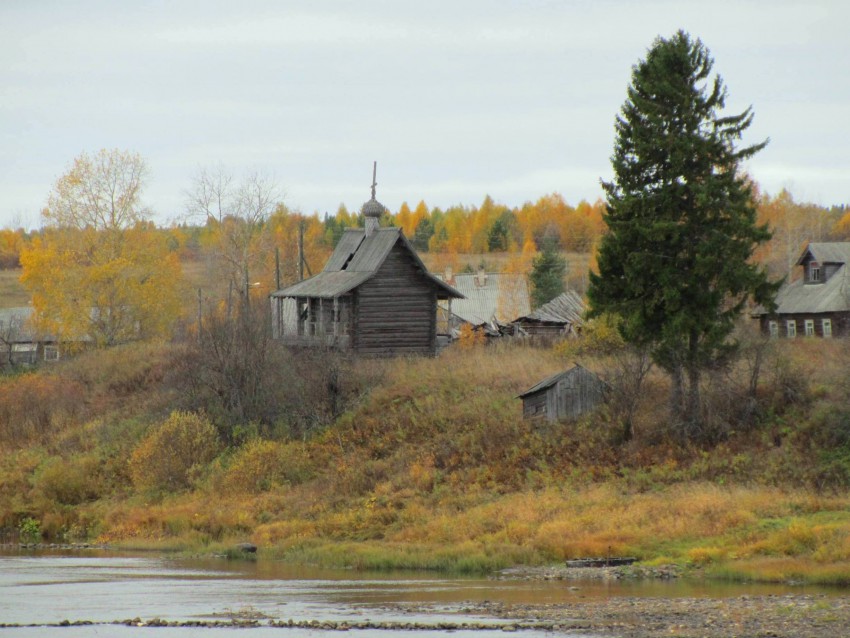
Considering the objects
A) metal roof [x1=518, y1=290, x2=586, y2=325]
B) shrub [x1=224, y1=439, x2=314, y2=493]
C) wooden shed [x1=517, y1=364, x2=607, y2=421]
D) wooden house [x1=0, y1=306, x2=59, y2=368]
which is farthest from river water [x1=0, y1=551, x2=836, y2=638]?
wooden house [x1=0, y1=306, x2=59, y2=368]

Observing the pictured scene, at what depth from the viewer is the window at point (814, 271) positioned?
75.2 metres

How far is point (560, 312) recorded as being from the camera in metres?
80.8

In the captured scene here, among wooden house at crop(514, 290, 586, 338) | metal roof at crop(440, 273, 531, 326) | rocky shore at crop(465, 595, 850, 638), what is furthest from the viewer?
metal roof at crop(440, 273, 531, 326)

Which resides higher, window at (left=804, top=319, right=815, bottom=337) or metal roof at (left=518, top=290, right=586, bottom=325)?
metal roof at (left=518, top=290, right=586, bottom=325)

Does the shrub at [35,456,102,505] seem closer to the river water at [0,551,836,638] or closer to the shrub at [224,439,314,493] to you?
the shrub at [224,439,314,493]

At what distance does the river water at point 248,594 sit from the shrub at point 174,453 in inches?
453

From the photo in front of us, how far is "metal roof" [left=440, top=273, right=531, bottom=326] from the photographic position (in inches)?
3689

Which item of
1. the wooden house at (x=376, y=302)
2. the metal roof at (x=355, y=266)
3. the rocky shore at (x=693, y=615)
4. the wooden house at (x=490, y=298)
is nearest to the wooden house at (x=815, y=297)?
the wooden house at (x=376, y=302)

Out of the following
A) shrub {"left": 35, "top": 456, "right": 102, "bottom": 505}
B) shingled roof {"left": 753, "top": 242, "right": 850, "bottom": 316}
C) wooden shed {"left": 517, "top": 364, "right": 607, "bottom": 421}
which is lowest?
shrub {"left": 35, "top": 456, "right": 102, "bottom": 505}

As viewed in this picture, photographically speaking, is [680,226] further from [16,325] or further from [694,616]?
[16,325]

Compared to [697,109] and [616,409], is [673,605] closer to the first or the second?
[616,409]

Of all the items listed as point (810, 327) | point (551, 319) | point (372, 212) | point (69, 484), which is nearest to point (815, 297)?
point (810, 327)

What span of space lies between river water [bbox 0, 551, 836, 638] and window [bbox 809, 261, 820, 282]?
48935 mm

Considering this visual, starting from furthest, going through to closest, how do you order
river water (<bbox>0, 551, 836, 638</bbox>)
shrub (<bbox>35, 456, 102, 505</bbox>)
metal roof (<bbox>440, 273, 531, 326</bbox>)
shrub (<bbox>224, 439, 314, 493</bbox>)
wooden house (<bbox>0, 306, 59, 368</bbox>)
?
metal roof (<bbox>440, 273, 531, 326</bbox>) → wooden house (<bbox>0, 306, 59, 368</bbox>) → shrub (<bbox>35, 456, 102, 505</bbox>) → shrub (<bbox>224, 439, 314, 493</bbox>) → river water (<bbox>0, 551, 836, 638</bbox>)
